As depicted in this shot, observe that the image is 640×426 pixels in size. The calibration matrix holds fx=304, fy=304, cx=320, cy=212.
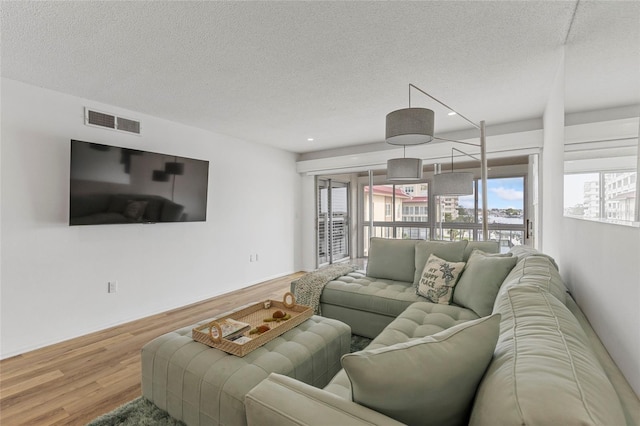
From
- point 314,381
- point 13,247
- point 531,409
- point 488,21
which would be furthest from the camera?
point 13,247

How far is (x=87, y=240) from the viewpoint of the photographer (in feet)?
10.3

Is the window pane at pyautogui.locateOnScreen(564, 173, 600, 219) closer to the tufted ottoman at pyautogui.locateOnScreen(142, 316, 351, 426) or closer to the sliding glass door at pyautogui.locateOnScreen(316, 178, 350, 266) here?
the tufted ottoman at pyautogui.locateOnScreen(142, 316, 351, 426)

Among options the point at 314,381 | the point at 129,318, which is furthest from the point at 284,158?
the point at 314,381

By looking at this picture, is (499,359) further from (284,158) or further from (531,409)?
(284,158)

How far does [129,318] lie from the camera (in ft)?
11.3

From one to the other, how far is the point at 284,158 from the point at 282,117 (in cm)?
199

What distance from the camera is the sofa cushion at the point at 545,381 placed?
1.89 feet

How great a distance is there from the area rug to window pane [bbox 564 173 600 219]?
243 cm

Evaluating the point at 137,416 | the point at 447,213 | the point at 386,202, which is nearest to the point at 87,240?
the point at 137,416

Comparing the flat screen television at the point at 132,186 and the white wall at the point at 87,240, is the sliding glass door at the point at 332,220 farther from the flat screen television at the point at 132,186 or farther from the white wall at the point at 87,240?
the flat screen television at the point at 132,186

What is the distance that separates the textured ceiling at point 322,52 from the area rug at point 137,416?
2.32 metres

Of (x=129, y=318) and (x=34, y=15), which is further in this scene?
(x=129, y=318)

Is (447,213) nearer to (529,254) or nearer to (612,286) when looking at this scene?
(529,254)

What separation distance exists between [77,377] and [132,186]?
6.05 feet
